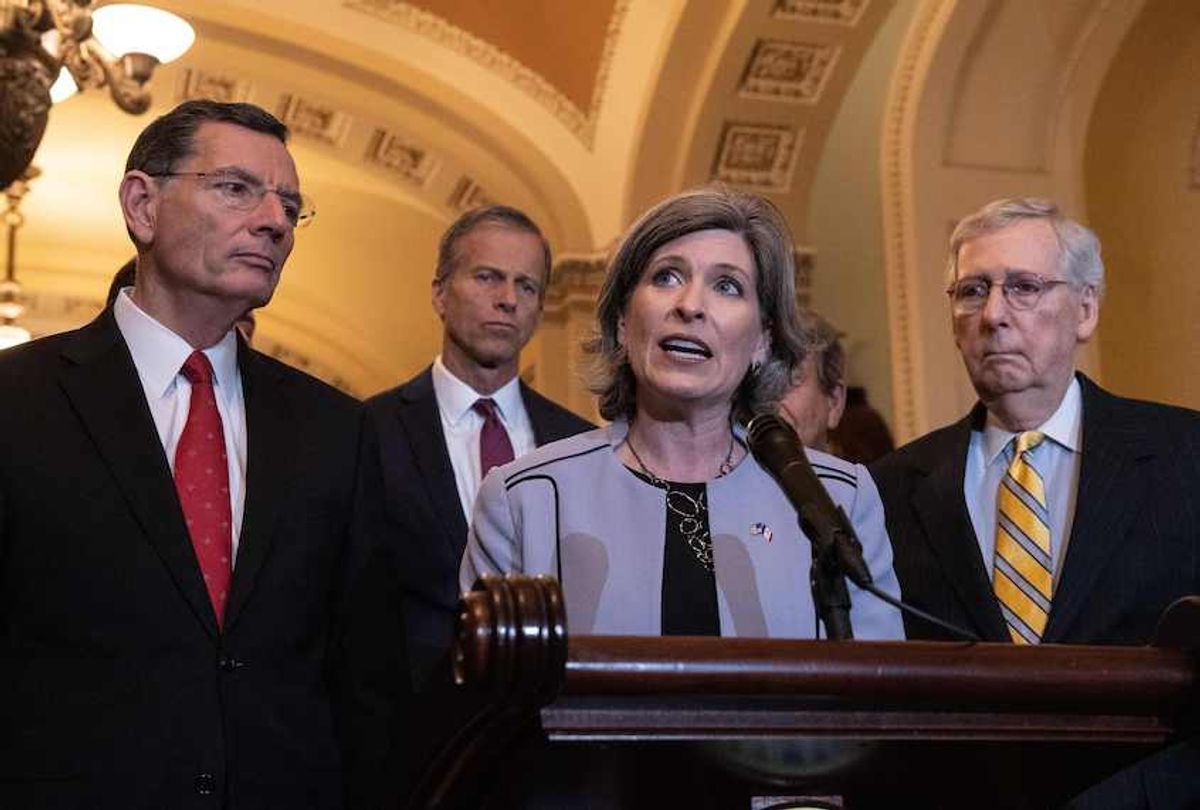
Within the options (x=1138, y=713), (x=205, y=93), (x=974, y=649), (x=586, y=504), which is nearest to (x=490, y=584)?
(x=974, y=649)

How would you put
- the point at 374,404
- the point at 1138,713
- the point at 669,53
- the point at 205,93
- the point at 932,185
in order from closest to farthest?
the point at 1138,713 → the point at 374,404 → the point at 932,185 → the point at 669,53 → the point at 205,93

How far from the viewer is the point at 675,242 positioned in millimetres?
2373

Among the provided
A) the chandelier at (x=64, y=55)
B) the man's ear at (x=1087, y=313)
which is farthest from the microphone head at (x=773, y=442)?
the chandelier at (x=64, y=55)

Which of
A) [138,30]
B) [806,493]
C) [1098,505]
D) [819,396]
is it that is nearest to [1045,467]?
[1098,505]

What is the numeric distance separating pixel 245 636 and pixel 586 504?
0.49 metres

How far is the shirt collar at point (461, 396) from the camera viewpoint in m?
3.82

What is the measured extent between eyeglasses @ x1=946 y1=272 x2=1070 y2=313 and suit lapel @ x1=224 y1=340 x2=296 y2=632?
4.13 ft

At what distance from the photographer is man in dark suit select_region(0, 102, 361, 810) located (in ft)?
7.10

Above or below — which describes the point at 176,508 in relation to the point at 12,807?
above

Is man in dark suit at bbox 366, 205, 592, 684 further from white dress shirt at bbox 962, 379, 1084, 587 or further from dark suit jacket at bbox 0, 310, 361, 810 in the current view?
white dress shirt at bbox 962, 379, 1084, 587

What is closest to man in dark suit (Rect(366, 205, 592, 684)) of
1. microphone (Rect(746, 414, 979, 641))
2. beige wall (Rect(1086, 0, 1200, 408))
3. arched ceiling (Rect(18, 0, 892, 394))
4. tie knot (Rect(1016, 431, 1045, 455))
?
tie knot (Rect(1016, 431, 1045, 455))

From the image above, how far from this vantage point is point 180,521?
228 cm

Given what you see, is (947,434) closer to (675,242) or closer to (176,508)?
(675,242)

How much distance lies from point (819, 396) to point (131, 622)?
2.11m
